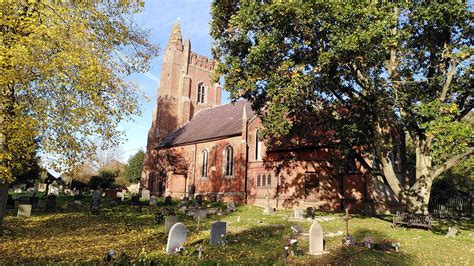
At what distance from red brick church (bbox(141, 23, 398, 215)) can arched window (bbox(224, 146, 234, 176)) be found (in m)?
0.10

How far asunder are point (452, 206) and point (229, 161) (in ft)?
64.3

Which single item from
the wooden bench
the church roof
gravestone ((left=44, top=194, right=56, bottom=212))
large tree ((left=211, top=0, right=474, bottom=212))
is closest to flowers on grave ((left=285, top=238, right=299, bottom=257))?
large tree ((left=211, top=0, right=474, bottom=212))

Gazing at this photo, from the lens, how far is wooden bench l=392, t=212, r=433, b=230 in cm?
1560

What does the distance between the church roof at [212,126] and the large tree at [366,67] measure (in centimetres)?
1517

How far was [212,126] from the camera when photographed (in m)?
37.8

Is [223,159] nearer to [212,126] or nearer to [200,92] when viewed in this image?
[212,126]

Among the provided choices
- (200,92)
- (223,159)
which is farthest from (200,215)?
(200,92)

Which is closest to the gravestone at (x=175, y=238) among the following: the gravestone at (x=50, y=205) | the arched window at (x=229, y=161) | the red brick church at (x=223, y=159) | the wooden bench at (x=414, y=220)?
the wooden bench at (x=414, y=220)

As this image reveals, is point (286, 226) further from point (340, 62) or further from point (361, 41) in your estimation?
point (361, 41)

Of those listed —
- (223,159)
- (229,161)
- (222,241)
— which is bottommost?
(222,241)

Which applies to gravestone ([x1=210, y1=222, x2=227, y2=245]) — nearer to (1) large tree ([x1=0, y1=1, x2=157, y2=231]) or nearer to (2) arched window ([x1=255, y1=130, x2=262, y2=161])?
(1) large tree ([x1=0, y1=1, x2=157, y2=231])

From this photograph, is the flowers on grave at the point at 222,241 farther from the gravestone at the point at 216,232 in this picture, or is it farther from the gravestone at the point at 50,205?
the gravestone at the point at 50,205

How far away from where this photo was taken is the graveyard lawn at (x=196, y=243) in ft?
29.8

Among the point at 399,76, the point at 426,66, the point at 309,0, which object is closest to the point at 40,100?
the point at 309,0
